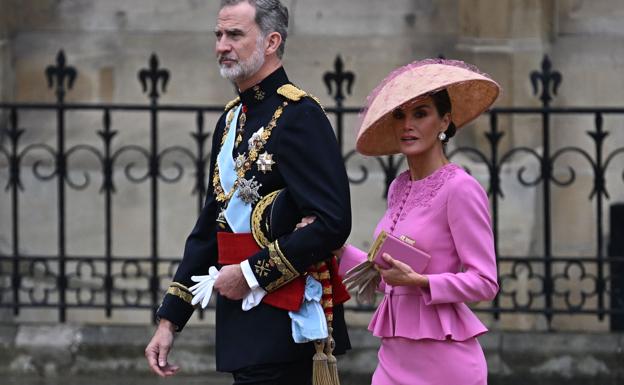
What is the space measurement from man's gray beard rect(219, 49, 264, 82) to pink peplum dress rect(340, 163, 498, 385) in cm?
57

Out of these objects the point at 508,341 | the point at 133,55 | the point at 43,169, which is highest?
the point at 133,55

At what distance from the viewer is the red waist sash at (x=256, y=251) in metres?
5.08

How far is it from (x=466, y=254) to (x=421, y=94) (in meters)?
0.47

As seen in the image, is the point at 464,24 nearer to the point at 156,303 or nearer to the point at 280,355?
the point at 156,303

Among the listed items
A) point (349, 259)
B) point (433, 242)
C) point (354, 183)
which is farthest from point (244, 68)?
point (354, 183)

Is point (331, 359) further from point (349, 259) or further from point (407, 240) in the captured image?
point (407, 240)

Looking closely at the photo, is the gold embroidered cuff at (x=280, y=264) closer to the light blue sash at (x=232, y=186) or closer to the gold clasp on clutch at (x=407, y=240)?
the light blue sash at (x=232, y=186)

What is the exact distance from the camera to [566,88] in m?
10.3

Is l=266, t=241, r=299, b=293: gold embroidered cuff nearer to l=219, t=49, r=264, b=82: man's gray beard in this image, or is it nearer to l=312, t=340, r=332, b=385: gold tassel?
l=312, t=340, r=332, b=385: gold tassel

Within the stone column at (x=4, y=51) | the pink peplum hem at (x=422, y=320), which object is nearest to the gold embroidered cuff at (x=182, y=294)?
the pink peplum hem at (x=422, y=320)

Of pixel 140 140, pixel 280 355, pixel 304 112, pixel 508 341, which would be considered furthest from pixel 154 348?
pixel 140 140

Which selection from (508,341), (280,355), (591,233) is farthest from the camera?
(591,233)

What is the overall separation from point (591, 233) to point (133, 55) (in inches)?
113

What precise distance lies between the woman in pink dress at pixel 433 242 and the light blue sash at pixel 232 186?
1.14 ft
